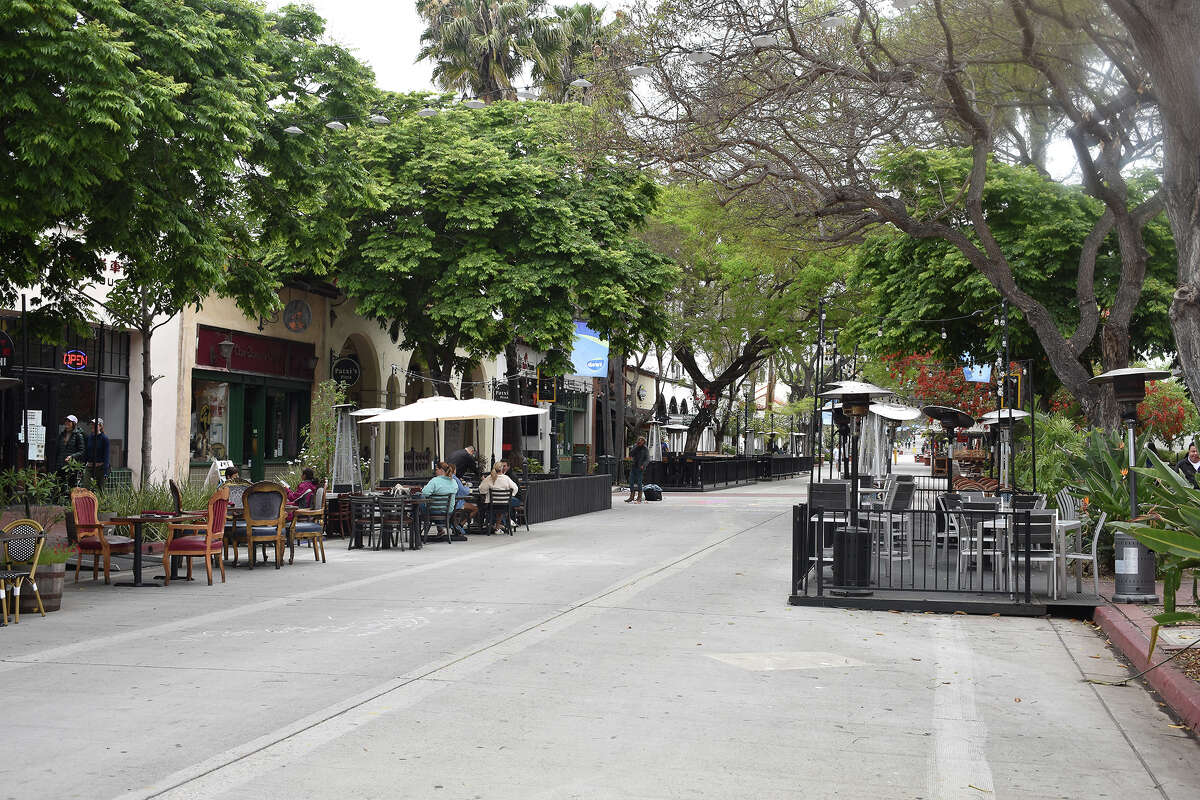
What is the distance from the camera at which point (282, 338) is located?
93.2 feet

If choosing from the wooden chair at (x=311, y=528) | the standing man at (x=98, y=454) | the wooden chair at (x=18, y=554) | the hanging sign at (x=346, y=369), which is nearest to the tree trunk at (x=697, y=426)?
the hanging sign at (x=346, y=369)

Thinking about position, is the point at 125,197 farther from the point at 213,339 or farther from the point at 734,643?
the point at 213,339

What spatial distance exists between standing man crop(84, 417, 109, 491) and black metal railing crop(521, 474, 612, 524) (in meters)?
7.93

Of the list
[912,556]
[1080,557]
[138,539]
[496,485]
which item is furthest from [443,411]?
[1080,557]

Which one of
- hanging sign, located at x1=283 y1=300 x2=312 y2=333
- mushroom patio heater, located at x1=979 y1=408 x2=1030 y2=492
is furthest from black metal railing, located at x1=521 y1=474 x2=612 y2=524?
mushroom patio heater, located at x1=979 y1=408 x2=1030 y2=492

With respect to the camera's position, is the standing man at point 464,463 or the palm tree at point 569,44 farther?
the palm tree at point 569,44

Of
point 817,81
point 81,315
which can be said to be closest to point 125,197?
point 81,315

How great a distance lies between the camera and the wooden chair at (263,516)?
15273mm

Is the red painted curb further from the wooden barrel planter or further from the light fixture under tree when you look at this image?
the light fixture under tree

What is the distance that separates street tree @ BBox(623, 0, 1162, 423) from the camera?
15461 millimetres

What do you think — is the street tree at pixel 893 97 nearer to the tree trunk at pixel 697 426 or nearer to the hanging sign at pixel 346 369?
the hanging sign at pixel 346 369

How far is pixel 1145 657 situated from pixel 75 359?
19.1 metres

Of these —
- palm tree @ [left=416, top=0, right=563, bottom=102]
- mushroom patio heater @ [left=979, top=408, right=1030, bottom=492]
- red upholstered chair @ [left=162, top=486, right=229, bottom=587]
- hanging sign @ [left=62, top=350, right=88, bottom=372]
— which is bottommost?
red upholstered chair @ [left=162, top=486, right=229, bottom=587]

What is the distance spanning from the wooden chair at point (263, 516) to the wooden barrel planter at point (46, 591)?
12.9ft
